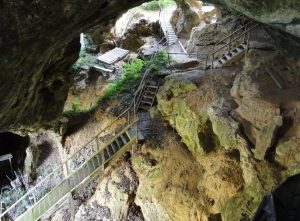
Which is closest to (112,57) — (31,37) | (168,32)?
(168,32)

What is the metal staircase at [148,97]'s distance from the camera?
14906mm

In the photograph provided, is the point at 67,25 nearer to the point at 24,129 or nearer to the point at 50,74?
the point at 50,74

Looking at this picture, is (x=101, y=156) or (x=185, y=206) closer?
(x=185, y=206)

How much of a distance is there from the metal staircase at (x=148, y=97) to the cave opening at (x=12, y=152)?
247 inches

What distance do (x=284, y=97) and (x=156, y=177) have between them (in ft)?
16.5

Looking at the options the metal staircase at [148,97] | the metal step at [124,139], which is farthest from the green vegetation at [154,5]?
the metal step at [124,139]

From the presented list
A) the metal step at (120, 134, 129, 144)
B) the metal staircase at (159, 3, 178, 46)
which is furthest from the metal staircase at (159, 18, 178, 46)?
the metal step at (120, 134, 129, 144)

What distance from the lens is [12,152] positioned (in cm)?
1705

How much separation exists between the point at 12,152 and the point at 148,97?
7.51m

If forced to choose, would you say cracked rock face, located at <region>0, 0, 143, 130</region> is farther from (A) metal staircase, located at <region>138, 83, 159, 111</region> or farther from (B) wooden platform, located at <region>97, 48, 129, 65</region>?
(B) wooden platform, located at <region>97, 48, 129, 65</region>

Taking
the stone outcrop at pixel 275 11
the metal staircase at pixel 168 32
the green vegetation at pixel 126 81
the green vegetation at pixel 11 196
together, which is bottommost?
the green vegetation at pixel 11 196

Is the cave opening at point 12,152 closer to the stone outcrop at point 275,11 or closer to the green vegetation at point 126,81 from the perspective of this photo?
the green vegetation at point 126,81

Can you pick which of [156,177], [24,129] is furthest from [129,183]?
[24,129]

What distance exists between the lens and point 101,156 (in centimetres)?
1293
